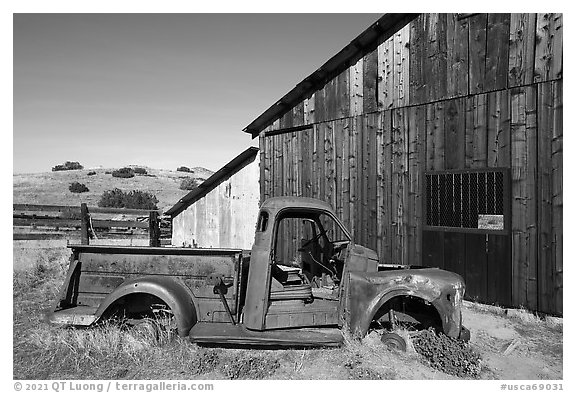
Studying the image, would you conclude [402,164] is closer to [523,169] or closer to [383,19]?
[523,169]

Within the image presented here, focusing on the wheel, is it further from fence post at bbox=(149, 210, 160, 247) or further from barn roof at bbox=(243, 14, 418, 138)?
fence post at bbox=(149, 210, 160, 247)

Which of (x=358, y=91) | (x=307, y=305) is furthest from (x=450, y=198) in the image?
(x=307, y=305)

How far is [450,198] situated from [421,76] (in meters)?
2.61

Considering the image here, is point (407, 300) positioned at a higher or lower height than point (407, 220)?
lower

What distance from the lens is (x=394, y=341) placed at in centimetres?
504

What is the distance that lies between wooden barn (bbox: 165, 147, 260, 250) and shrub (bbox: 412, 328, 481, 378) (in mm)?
6854

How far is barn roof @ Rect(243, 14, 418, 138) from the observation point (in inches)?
320

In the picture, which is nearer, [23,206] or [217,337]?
[217,337]

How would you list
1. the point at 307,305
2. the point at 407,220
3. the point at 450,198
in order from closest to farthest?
the point at 307,305
the point at 450,198
the point at 407,220

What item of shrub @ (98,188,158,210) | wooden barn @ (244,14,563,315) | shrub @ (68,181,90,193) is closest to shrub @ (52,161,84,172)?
shrub @ (68,181,90,193)

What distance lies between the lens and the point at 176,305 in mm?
4840

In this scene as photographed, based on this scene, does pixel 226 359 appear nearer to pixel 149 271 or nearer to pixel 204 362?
pixel 204 362

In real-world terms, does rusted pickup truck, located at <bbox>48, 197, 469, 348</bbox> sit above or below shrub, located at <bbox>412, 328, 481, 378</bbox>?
above

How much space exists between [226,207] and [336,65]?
5.29 meters
